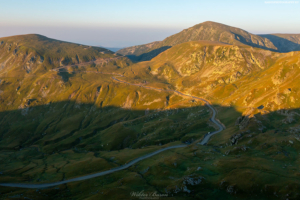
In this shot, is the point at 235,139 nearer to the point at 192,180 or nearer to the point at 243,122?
the point at 243,122

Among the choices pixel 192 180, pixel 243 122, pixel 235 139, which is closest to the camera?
pixel 192 180

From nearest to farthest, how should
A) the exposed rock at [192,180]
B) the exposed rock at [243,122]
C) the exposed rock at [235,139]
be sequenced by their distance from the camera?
the exposed rock at [192,180], the exposed rock at [235,139], the exposed rock at [243,122]

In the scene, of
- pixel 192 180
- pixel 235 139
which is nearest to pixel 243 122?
pixel 235 139

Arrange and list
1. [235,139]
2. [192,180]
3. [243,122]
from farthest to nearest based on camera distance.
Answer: [243,122]
[235,139]
[192,180]

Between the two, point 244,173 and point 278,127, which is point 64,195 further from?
point 278,127

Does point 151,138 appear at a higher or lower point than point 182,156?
lower

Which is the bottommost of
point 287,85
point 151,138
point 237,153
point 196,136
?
point 151,138

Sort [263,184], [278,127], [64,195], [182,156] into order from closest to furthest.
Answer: [263,184] → [64,195] → [182,156] → [278,127]

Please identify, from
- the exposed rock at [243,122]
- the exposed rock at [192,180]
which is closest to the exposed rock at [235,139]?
the exposed rock at [243,122]

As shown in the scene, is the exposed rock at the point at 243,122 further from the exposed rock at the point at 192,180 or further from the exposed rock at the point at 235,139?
the exposed rock at the point at 192,180

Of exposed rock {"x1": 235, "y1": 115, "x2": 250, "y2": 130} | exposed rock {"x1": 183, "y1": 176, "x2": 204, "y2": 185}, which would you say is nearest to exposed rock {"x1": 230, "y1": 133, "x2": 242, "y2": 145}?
exposed rock {"x1": 235, "y1": 115, "x2": 250, "y2": 130}

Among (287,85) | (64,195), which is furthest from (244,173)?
(287,85)
